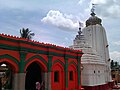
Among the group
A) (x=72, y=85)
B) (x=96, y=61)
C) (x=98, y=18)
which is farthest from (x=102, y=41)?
(x=72, y=85)

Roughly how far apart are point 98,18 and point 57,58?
53.3 feet

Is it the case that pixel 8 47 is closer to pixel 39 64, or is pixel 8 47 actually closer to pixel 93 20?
pixel 39 64

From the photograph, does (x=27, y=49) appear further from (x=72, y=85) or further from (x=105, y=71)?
(x=105, y=71)

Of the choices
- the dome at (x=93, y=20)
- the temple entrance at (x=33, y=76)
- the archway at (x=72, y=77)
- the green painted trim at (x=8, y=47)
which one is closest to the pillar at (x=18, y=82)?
the green painted trim at (x=8, y=47)

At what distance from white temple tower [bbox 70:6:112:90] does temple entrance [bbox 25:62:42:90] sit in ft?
24.7

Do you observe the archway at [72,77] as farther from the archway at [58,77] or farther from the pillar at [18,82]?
the pillar at [18,82]

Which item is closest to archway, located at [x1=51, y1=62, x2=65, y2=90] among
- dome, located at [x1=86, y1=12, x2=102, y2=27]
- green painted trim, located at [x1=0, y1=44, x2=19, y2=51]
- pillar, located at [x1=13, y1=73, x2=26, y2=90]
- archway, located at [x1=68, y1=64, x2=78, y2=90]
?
archway, located at [x1=68, y1=64, x2=78, y2=90]

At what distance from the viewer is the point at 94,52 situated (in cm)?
2722

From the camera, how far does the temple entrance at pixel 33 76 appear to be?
18.1m

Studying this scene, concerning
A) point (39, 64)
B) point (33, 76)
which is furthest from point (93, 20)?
point (39, 64)

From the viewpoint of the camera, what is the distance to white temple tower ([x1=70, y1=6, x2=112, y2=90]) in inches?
949

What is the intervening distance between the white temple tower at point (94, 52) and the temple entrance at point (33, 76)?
7.52 meters

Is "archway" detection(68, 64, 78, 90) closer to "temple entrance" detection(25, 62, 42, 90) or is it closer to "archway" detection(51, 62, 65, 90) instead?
"archway" detection(51, 62, 65, 90)

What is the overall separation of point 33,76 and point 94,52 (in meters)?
11.4
